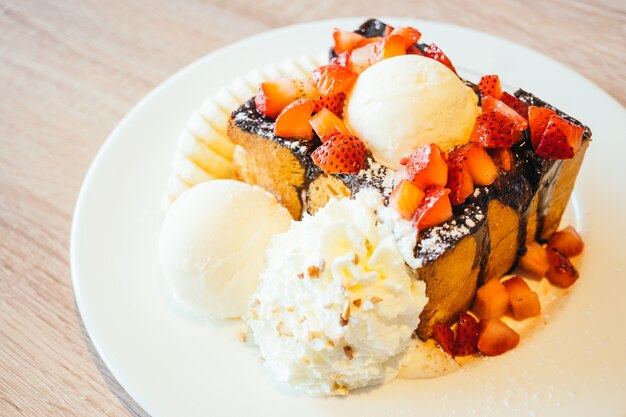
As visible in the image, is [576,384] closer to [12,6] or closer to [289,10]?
[289,10]

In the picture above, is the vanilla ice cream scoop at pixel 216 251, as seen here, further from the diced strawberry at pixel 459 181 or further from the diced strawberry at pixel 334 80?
the diced strawberry at pixel 459 181

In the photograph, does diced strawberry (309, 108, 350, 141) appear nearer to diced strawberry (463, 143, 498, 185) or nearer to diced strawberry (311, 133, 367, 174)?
diced strawberry (311, 133, 367, 174)

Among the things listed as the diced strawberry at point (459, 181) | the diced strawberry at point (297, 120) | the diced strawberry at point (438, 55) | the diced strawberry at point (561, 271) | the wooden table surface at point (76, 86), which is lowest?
the wooden table surface at point (76, 86)

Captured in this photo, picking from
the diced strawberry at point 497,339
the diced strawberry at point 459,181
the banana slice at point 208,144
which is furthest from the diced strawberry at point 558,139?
the banana slice at point 208,144

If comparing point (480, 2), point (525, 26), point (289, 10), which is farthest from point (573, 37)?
point (289, 10)

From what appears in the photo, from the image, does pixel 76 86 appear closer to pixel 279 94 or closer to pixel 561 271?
pixel 279 94

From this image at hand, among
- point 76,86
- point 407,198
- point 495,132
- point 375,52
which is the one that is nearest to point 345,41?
point 375,52

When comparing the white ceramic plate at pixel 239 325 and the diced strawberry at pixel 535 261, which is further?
the diced strawberry at pixel 535 261

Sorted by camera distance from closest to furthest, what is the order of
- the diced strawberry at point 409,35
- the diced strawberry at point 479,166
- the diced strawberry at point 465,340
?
the diced strawberry at point 479,166
the diced strawberry at point 465,340
the diced strawberry at point 409,35
